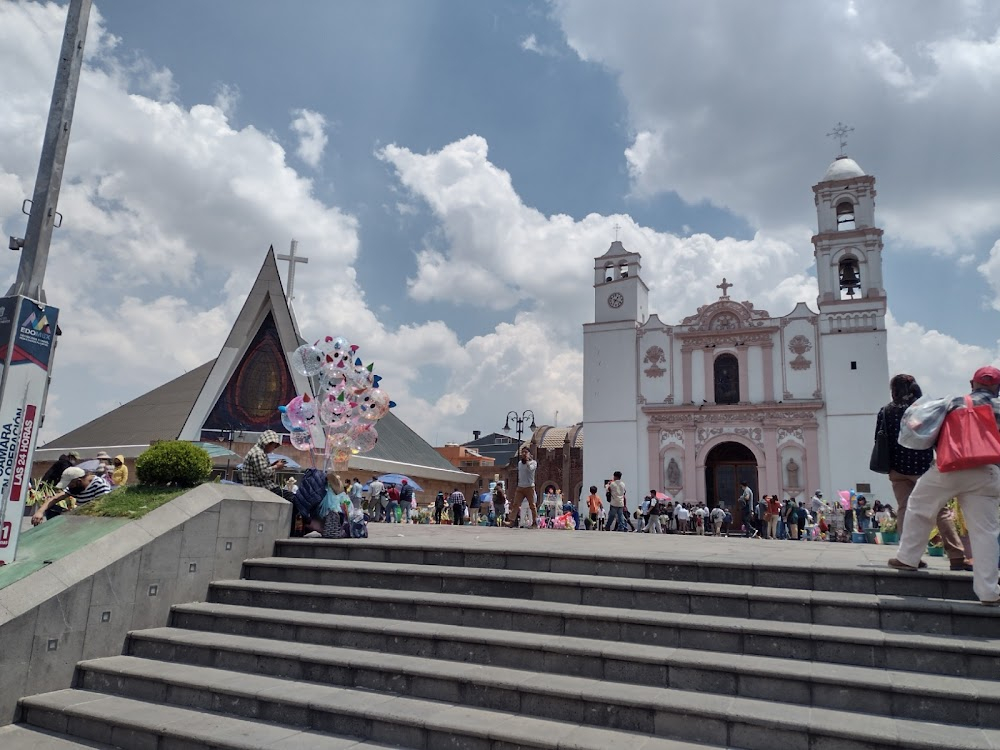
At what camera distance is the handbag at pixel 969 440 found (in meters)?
4.30

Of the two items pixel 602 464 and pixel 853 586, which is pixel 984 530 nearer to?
pixel 853 586

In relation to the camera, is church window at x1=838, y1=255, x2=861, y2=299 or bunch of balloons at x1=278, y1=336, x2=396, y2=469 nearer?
bunch of balloons at x1=278, y1=336, x2=396, y2=469

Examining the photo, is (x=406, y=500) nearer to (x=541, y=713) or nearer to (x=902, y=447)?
(x=902, y=447)

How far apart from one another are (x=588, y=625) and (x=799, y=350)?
25146mm

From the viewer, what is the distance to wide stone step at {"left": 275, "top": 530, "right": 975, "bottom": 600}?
4.57 meters

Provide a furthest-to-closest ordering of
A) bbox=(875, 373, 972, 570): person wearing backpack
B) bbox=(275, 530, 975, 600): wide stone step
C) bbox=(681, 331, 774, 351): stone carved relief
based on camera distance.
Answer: bbox=(681, 331, 774, 351): stone carved relief, bbox=(875, 373, 972, 570): person wearing backpack, bbox=(275, 530, 975, 600): wide stone step

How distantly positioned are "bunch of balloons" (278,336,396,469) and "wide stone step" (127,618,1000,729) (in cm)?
523

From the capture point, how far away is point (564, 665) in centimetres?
431

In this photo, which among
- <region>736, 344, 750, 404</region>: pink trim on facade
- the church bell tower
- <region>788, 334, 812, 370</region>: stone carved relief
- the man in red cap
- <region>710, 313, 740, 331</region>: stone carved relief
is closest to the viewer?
the man in red cap

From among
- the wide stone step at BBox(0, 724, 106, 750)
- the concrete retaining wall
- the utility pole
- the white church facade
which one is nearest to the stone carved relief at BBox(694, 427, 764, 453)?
the white church facade

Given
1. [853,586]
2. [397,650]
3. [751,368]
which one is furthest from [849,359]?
[397,650]

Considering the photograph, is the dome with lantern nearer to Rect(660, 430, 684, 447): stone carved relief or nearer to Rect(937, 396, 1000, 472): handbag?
Rect(660, 430, 684, 447): stone carved relief

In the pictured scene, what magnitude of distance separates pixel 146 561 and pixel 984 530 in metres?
6.12

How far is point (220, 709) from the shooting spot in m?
4.38
